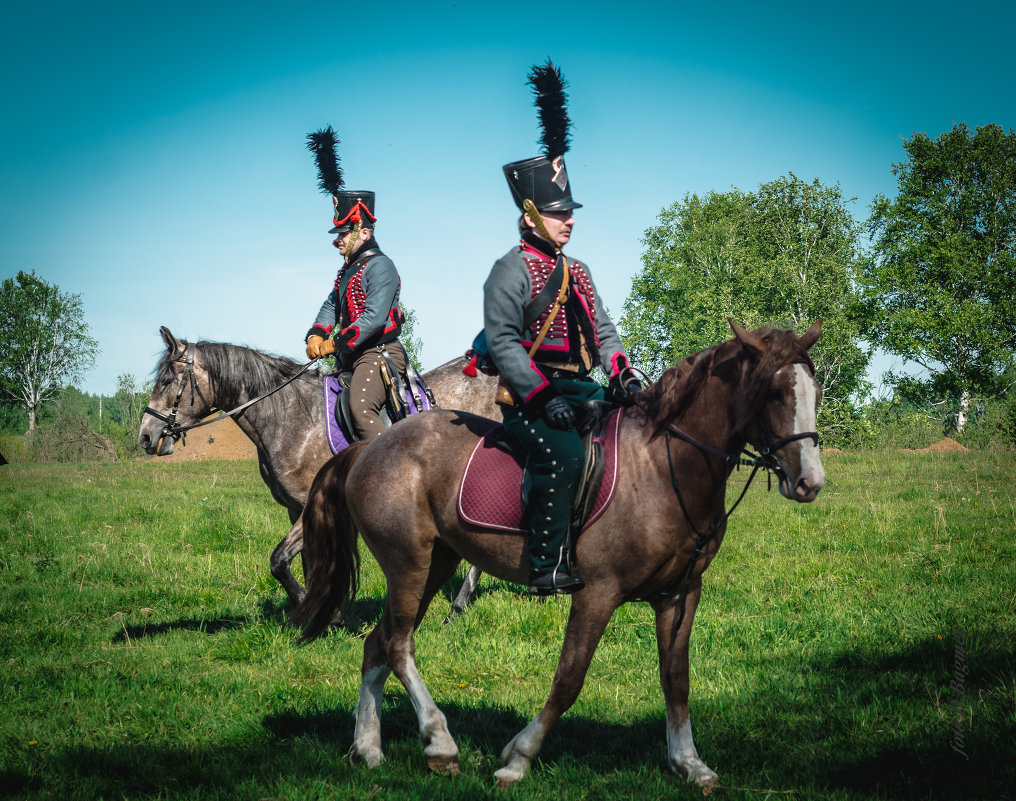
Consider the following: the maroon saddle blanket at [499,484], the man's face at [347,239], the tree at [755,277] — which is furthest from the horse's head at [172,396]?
the tree at [755,277]

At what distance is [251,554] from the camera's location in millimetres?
10383

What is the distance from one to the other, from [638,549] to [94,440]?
137 ft

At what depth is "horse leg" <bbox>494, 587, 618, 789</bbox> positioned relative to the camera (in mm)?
4078

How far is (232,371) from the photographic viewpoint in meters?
8.30

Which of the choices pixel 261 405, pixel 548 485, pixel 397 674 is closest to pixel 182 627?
pixel 261 405

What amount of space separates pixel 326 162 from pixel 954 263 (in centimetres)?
3620

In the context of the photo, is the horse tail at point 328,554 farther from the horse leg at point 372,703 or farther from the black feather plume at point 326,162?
the black feather plume at point 326,162

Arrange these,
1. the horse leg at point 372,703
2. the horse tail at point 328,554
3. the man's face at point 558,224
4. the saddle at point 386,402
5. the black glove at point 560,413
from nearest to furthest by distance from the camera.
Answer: the black glove at point 560,413
the man's face at point 558,224
the horse leg at point 372,703
the horse tail at point 328,554
the saddle at point 386,402

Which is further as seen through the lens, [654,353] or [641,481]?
[654,353]

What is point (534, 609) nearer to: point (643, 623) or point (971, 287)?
point (643, 623)

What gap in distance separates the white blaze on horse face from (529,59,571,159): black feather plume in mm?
1930

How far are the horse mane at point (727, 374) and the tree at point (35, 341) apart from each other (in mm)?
72468

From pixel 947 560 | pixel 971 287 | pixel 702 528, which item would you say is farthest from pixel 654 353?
pixel 702 528

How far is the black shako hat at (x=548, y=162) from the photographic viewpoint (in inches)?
174
